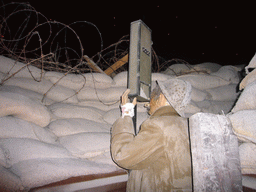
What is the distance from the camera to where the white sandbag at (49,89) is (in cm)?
203

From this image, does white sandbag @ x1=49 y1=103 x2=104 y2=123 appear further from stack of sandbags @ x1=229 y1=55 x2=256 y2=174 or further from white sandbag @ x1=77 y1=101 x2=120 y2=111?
stack of sandbags @ x1=229 y1=55 x2=256 y2=174

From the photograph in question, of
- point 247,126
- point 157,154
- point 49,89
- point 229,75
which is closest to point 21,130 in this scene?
point 49,89

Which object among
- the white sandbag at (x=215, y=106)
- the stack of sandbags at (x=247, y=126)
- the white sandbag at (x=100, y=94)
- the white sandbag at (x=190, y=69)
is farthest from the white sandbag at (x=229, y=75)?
the white sandbag at (x=100, y=94)

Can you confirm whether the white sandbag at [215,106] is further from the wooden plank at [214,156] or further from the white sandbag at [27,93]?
the white sandbag at [27,93]

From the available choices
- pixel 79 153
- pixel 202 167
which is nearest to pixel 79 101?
pixel 79 153

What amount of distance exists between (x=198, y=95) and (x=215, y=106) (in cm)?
33

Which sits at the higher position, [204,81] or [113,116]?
[204,81]

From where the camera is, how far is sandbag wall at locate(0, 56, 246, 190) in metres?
1.16

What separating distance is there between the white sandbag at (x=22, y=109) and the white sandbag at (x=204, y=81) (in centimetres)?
219

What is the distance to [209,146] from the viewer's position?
2.43 ft

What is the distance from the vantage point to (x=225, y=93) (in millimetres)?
2695

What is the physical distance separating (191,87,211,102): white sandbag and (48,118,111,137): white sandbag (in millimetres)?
1555

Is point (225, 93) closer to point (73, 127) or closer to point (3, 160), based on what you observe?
point (73, 127)

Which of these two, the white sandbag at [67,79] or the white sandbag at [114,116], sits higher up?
the white sandbag at [67,79]
